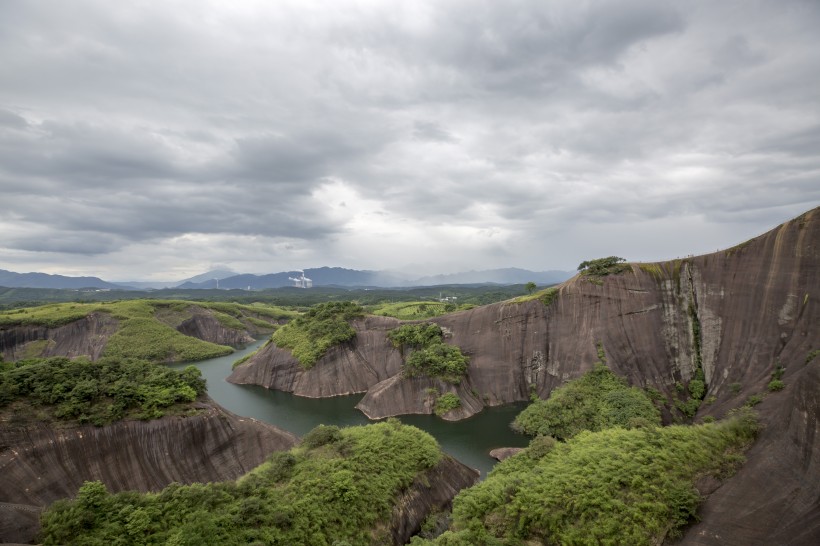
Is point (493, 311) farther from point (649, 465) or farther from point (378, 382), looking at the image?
point (649, 465)

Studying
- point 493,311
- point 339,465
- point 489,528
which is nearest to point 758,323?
point 493,311

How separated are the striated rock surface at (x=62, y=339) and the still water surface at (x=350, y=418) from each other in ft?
114

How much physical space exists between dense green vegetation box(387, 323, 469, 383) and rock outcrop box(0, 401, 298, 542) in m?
21.2

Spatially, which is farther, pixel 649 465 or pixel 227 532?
pixel 649 465

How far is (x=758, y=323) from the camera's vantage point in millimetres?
38281

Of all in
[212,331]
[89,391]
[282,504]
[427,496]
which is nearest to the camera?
[282,504]

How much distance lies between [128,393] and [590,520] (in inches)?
1250

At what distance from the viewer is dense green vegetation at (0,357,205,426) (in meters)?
26.0

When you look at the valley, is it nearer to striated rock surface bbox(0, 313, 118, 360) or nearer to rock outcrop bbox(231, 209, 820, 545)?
rock outcrop bbox(231, 209, 820, 545)

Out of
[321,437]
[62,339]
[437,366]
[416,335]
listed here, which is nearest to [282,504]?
[321,437]

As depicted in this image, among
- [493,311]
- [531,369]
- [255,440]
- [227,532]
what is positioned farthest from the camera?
[493,311]

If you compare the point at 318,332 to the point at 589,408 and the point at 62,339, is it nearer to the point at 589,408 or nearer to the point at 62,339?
the point at 589,408

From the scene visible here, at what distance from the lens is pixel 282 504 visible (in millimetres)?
21078

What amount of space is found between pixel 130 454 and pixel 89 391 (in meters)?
5.40
